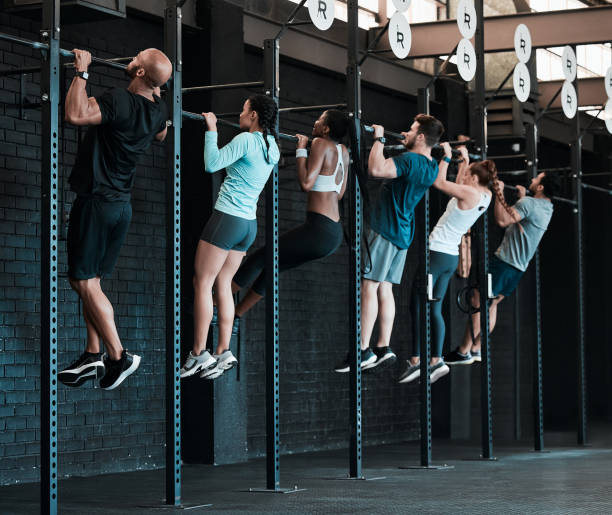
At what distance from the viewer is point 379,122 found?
1280cm

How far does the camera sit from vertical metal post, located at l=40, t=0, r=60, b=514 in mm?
5883

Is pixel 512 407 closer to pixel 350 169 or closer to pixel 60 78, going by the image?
pixel 350 169

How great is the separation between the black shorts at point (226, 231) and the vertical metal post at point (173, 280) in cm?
36

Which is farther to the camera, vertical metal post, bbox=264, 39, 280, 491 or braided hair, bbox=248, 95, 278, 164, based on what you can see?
vertical metal post, bbox=264, 39, 280, 491

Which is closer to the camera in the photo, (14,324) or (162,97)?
(162,97)

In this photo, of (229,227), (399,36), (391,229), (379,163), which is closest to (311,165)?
(379,163)

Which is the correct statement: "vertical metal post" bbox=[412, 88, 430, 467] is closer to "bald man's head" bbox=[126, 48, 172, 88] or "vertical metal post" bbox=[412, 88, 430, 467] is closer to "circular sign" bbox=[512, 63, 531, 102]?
"circular sign" bbox=[512, 63, 531, 102]

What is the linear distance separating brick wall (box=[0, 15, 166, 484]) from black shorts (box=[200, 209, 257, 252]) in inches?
43.5

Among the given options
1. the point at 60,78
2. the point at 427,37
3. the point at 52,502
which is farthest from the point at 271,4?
the point at 52,502

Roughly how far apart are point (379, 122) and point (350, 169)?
4.24 meters

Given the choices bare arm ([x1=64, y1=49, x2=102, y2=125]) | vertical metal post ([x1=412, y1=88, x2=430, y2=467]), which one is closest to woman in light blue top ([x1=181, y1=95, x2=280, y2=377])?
bare arm ([x1=64, y1=49, x2=102, y2=125])

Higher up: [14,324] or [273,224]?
[273,224]

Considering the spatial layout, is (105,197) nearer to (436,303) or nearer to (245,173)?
(245,173)

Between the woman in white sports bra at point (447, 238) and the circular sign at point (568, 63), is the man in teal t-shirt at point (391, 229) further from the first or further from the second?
the circular sign at point (568, 63)
